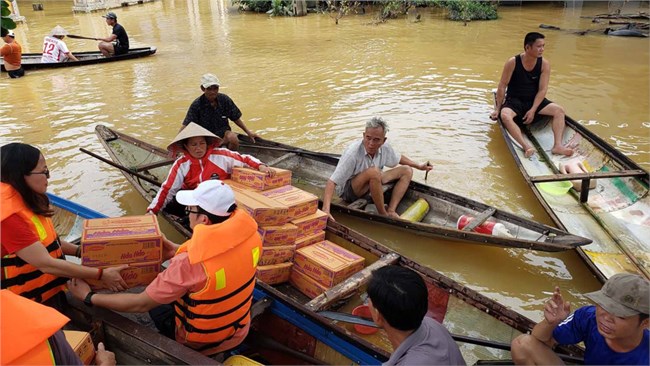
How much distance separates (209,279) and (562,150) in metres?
5.91

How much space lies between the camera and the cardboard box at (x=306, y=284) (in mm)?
3879

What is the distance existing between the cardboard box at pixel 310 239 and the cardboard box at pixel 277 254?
0.09 metres

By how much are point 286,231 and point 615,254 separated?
126 inches

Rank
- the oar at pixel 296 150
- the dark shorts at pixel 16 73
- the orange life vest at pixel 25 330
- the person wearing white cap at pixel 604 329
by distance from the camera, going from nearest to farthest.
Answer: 1. the orange life vest at pixel 25 330
2. the person wearing white cap at pixel 604 329
3. the oar at pixel 296 150
4. the dark shorts at pixel 16 73

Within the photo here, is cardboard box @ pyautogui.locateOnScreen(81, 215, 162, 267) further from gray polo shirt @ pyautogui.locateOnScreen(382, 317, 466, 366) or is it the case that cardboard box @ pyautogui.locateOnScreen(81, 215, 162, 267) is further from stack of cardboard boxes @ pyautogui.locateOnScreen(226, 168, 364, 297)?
gray polo shirt @ pyautogui.locateOnScreen(382, 317, 466, 366)

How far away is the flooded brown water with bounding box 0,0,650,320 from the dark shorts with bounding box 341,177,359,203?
0.82 feet

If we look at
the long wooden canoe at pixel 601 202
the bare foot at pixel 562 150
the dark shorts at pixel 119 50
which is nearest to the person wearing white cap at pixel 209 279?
the long wooden canoe at pixel 601 202

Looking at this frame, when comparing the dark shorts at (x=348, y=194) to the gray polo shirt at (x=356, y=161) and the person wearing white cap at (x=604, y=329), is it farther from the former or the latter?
the person wearing white cap at (x=604, y=329)

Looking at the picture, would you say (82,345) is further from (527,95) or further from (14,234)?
(527,95)

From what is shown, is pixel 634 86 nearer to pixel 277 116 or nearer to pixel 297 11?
pixel 277 116

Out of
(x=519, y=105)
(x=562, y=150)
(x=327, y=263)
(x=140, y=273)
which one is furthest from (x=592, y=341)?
(x=519, y=105)

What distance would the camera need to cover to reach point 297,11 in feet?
75.7

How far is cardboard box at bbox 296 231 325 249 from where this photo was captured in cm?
415

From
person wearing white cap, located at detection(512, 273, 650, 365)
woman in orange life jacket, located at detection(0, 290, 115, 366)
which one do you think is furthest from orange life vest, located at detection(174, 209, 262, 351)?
person wearing white cap, located at detection(512, 273, 650, 365)
